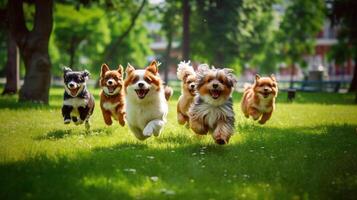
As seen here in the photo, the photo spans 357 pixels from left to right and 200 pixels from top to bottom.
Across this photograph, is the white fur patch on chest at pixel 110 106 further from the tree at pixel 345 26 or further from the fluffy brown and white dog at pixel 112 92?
the tree at pixel 345 26

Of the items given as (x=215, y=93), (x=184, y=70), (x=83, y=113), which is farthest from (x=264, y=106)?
(x=83, y=113)

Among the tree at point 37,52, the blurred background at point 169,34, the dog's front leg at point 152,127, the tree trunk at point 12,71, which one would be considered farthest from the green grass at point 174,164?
the tree trunk at point 12,71

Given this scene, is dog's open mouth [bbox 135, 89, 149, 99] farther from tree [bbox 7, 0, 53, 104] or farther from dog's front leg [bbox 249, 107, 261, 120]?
tree [bbox 7, 0, 53, 104]

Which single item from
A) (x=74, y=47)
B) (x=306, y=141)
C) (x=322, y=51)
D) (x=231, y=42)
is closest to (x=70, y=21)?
(x=74, y=47)

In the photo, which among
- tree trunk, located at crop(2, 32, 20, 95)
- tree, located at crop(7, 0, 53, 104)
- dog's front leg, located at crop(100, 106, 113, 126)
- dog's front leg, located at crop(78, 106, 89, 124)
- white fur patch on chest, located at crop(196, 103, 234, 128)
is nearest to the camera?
white fur patch on chest, located at crop(196, 103, 234, 128)

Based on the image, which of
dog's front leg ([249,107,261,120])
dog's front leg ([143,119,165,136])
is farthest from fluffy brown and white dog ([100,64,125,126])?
dog's front leg ([249,107,261,120])

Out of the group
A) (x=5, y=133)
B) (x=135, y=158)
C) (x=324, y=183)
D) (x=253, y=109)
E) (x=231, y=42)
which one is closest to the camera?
(x=324, y=183)

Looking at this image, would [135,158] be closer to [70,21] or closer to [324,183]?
[324,183]
